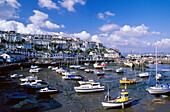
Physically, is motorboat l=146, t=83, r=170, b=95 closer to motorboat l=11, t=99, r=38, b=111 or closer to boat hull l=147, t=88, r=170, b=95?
boat hull l=147, t=88, r=170, b=95

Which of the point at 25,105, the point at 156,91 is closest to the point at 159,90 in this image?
the point at 156,91

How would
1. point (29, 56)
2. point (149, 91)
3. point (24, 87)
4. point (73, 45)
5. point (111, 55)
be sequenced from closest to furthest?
point (149, 91)
point (24, 87)
point (29, 56)
point (111, 55)
point (73, 45)

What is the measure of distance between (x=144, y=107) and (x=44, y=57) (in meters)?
80.7

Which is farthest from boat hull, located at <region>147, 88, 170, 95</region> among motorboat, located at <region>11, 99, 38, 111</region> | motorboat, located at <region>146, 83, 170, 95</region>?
motorboat, located at <region>11, 99, 38, 111</region>

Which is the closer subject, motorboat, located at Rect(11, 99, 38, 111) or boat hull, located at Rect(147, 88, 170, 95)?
motorboat, located at Rect(11, 99, 38, 111)

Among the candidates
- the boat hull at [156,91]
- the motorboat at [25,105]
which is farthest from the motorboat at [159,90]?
the motorboat at [25,105]

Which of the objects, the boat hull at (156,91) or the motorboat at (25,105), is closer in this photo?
the motorboat at (25,105)

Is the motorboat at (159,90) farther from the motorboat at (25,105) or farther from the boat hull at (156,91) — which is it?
the motorboat at (25,105)

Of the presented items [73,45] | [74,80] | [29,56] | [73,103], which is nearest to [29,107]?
[73,103]

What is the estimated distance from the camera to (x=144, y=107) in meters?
15.8

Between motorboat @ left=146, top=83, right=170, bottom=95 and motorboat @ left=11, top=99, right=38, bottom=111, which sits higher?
motorboat @ left=146, top=83, right=170, bottom=95

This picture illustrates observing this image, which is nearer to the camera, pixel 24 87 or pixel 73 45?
pixel 24 87

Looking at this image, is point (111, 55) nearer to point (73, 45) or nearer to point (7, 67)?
point (73, 45)

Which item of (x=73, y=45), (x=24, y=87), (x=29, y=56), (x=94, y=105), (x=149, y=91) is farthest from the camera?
(x=73, y=45)
